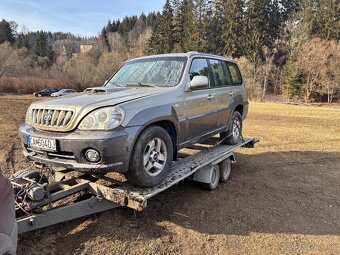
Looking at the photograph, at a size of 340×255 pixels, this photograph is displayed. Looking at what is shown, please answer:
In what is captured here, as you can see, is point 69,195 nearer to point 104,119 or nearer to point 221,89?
point 104,119

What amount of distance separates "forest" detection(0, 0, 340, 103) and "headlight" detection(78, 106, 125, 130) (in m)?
45.4

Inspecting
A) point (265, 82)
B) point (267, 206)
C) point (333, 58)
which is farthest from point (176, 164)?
point (265, 82)

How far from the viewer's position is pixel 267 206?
17.9 feet

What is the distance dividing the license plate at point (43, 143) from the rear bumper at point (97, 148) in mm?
48

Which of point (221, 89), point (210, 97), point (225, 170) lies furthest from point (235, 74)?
point (225, 170)

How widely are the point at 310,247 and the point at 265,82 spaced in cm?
4977

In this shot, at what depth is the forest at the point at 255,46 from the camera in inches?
1832

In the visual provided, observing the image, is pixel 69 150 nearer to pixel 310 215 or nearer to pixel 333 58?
pixel 310 215

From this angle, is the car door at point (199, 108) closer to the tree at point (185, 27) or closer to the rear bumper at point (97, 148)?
the rear bumper at point (97, 148)

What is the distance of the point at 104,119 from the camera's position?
3836 millimetres

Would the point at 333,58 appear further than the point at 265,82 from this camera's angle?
No

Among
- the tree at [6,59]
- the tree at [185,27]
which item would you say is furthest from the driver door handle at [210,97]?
the tree at [6,59]

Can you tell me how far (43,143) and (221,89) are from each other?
141 inches

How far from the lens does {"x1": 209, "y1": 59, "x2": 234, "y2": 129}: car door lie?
6211mm
